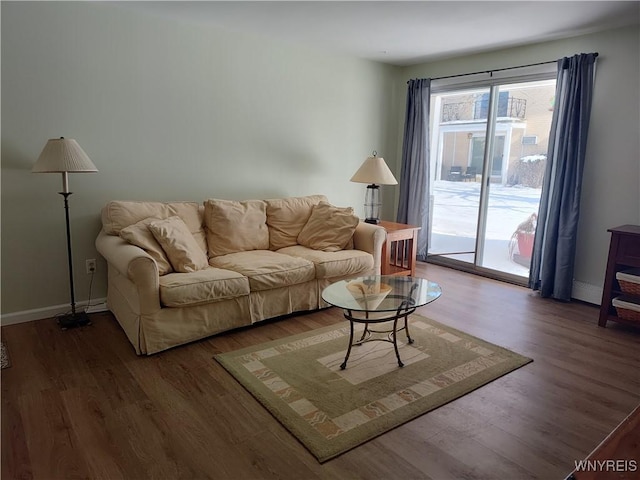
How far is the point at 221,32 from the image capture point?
12.6 feet

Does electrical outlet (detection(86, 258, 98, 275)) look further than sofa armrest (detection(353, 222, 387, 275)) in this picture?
No

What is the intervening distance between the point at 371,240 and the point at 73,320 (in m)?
2.46

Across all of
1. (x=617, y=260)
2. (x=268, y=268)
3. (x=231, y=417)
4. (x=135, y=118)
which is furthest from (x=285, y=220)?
(x=617, y=260)

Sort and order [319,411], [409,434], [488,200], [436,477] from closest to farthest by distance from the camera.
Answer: [436,477] < [409,434] < [319,411] < [488,200]

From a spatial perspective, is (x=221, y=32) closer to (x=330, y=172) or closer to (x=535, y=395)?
(x=330, y=172)

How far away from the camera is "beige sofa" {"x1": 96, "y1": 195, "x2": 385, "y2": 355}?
276 cm

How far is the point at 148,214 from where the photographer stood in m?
3.37

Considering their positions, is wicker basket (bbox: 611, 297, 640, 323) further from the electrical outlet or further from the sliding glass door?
the electrical outlet

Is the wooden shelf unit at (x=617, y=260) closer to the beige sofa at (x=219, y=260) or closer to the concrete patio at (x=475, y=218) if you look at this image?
the concrete patio at (x=475, y=218)

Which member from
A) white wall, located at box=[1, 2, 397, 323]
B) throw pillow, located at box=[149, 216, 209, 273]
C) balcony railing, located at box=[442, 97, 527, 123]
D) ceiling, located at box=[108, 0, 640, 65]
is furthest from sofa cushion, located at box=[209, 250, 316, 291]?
balcony railing, located at box=[442, 97, 527, 123]

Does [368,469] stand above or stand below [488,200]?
below

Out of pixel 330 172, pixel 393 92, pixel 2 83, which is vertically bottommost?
pixel 330 172

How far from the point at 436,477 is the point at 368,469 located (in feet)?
0.90

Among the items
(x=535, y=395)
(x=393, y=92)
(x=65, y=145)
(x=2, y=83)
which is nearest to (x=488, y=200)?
(x=393, y=92)
